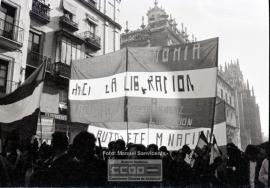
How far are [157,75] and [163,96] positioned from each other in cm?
39

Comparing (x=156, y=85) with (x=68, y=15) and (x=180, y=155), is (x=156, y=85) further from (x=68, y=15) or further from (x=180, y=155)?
(x=68, y=15)

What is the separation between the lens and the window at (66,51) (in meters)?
15.7

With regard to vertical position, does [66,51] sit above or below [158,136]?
above

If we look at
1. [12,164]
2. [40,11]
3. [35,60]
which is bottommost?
[12,164]

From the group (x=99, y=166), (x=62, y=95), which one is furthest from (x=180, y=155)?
(x=62, y=95)

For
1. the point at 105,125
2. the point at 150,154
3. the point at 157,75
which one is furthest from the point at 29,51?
the point at 150,154

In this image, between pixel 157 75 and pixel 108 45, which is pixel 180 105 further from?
pixel 108 45

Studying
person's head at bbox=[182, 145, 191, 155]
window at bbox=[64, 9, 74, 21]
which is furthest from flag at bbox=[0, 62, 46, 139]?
window at bbox=[64, 9, 74, 21]

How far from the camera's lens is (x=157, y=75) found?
17.2 ft

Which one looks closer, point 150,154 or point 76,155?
point 76,155

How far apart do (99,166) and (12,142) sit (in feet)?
4.64

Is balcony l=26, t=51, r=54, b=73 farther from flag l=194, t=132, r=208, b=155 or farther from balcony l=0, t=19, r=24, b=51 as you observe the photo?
flag l=194, t=132, r=208, b=155

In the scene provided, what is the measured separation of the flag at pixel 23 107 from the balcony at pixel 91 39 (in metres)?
12.3

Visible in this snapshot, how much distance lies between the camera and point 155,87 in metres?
5.21
